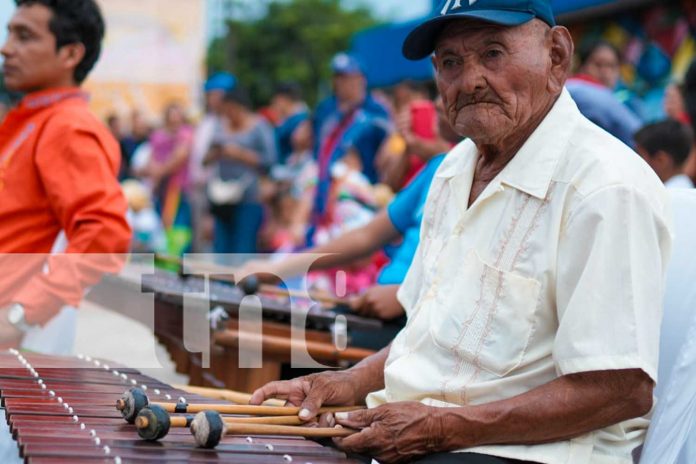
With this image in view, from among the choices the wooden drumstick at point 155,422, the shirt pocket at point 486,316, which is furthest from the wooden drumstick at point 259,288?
the wooden drumstick at point 155,422

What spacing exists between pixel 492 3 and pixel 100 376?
159 centimetres

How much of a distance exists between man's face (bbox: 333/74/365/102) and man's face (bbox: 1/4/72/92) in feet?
14.4

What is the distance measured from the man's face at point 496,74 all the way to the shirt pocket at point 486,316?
13.5 inches

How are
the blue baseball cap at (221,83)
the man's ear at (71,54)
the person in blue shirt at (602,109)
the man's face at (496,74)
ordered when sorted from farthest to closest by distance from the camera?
1. the blue baseball cap at (221,83)
2. the person in blue shirt at (602,109)
3. the man's ear at (71,54)
4. the man's face at (496,74)

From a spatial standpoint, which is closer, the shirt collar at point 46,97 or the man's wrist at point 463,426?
the man's wrist at point 463,426

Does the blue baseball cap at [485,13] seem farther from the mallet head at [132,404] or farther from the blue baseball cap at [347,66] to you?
the blue baseball cap at [347,66]

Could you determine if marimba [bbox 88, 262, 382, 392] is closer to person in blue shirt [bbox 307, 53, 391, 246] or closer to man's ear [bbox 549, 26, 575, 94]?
man's ear [bbox 549, 26, 575, 94]

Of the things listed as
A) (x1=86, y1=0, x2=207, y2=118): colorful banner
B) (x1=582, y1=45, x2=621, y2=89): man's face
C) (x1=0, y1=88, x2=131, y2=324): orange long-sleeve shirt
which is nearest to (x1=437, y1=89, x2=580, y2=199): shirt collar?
(x1=0, y1=88, x2=131, y2=324): orange long-sleeve shirt

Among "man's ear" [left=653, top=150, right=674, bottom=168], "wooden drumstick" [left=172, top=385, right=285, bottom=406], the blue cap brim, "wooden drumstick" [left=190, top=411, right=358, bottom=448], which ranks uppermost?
the blue cap brim

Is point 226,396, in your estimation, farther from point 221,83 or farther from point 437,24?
point 221,83

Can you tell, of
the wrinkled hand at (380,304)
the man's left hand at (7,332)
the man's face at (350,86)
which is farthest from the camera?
the man's face at (350,86)

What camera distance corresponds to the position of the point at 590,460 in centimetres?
243

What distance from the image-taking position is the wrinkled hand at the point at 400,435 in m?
2.44

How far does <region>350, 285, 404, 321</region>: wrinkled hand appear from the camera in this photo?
13.7 ft
